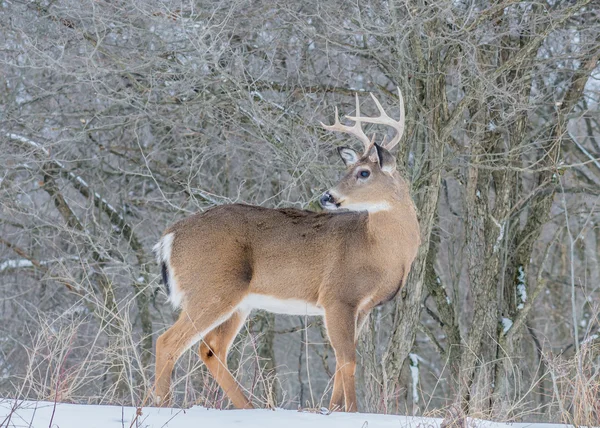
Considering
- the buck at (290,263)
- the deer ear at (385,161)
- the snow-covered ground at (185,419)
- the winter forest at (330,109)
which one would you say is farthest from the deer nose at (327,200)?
the snow-covered ground at (185,419)

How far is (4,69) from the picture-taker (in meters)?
11.1

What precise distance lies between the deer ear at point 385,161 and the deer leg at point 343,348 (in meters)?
1.13

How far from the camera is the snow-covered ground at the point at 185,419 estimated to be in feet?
13.6

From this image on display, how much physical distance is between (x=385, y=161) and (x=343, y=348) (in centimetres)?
147

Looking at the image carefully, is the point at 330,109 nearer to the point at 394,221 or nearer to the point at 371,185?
the point at 371,185

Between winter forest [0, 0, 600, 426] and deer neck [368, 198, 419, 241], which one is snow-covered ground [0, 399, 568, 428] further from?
winter forest [0, 0, 600, 426]

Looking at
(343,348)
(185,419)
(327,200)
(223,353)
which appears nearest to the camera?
(185,419)

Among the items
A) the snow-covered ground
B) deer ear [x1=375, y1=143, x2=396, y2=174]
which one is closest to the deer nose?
deer ear [x1=375, y1=143, x2=396, y2=174]

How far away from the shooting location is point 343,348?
21.3 ft

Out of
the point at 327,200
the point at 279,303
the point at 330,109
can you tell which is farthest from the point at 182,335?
the point at 330,109

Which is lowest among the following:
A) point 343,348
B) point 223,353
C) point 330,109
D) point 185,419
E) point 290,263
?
point 223,353

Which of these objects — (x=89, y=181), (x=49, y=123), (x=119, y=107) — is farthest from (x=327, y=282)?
(x=89, y=181)

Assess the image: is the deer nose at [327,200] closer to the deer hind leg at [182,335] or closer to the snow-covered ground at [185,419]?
the deer hind leg at [182,335]

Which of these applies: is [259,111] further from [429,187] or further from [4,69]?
[4,69]
